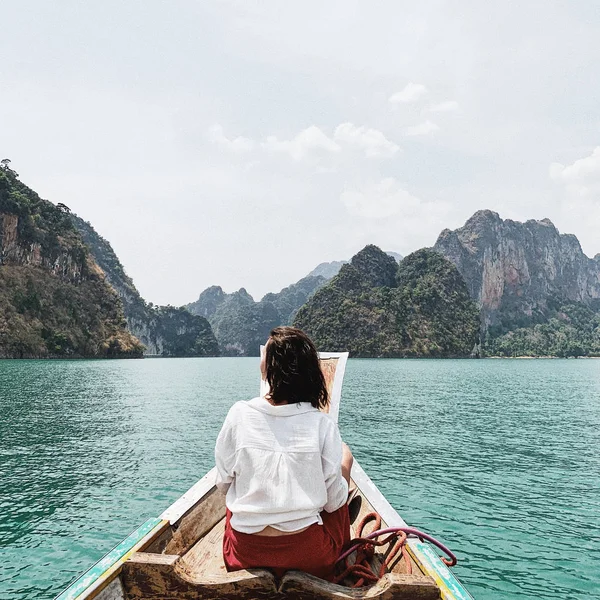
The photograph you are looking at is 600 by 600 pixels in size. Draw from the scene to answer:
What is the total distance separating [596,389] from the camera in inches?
1656

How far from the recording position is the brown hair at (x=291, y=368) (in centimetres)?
304

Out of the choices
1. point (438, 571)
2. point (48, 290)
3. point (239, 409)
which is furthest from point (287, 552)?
point (48, 290)

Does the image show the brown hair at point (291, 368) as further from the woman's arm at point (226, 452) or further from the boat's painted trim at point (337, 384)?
the boat's painted trim at point (337, 384)

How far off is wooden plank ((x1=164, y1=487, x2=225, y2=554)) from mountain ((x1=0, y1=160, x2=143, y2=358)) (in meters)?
88.0

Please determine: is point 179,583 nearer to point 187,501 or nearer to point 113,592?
point 113,592

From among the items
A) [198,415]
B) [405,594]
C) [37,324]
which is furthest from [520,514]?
[37,324]

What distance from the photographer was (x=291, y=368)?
9.96ft

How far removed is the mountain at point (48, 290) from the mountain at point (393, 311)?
178 feet

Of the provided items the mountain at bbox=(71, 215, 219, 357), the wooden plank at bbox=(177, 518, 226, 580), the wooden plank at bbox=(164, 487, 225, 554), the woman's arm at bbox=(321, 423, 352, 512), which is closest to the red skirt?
the woman's arm at bbox=(321, 423, 352, 512)

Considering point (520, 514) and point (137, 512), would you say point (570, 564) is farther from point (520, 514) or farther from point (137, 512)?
point (137, 512)

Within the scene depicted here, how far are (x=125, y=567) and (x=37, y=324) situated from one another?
97.4m

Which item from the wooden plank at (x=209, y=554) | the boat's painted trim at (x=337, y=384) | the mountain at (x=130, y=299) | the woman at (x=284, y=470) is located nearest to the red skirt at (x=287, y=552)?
the woman at (x=284, y=470)

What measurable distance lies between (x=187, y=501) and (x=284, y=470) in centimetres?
284

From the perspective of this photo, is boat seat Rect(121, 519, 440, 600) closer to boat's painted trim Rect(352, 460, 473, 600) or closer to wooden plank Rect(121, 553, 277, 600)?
wooden plank Rect(121, 553, 277, 600)
